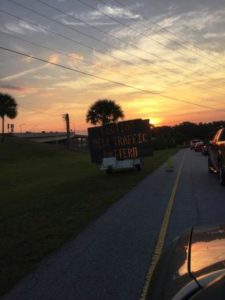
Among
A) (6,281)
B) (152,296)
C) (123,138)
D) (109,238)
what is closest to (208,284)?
(152,296)

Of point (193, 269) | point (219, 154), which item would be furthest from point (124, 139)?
point (193, 269)

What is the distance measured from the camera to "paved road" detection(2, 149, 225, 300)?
18.2 feet

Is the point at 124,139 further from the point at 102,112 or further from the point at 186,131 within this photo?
A: the point at 186,131

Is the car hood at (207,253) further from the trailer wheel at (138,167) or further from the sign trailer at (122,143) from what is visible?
the trailer wheel at (138,167)

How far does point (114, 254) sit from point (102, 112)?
6959cm

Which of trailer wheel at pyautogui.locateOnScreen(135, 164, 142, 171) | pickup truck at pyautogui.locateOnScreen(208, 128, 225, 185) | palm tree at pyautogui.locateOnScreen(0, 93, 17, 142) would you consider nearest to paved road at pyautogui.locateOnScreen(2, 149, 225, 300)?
pickup truck at pyautogui.locateOnScreen(208, 128, 225, 185)

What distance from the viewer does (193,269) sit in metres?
2.74

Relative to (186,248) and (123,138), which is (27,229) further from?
(123,138)

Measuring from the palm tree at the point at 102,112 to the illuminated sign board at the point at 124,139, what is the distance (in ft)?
167

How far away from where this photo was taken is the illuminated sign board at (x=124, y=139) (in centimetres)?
2459

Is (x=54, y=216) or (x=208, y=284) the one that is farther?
(x=54, y=216)

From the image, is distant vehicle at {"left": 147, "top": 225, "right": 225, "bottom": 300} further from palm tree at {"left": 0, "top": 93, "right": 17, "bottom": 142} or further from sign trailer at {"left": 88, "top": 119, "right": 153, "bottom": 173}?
palm tree at {"left": 0, "top": 93, "right": 17, "bottom": 142}

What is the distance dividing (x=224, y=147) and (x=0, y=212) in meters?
7.41

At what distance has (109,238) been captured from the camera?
8.34 m
